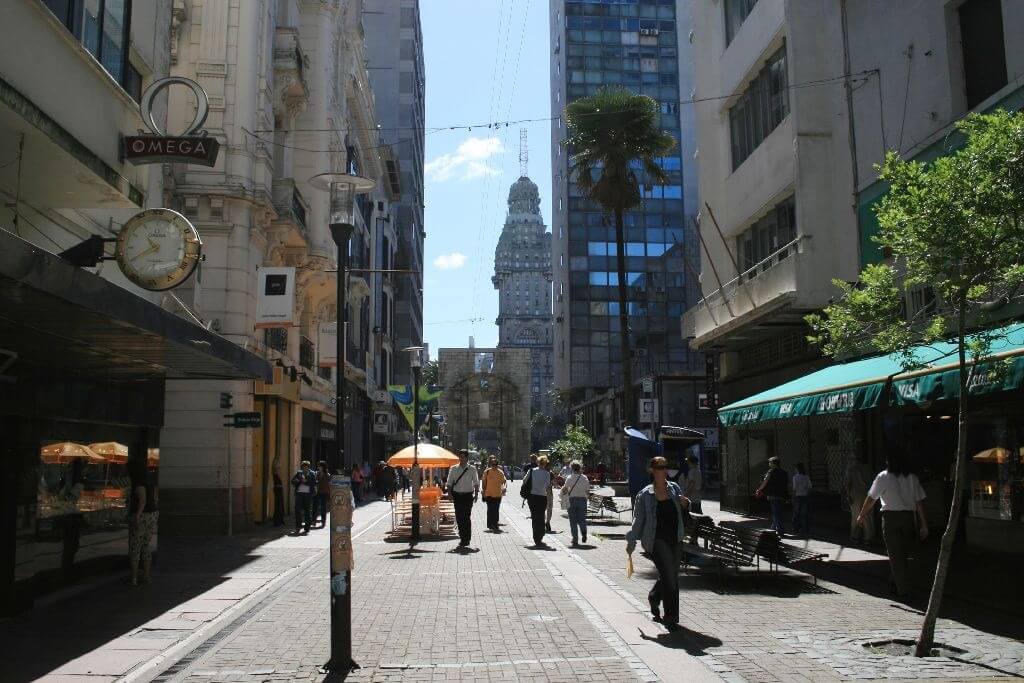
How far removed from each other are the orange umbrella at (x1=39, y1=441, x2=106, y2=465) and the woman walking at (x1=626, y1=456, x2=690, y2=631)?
7.52 meters

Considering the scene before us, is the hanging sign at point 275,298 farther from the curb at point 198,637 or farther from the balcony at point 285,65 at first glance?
the curb at point 198,637

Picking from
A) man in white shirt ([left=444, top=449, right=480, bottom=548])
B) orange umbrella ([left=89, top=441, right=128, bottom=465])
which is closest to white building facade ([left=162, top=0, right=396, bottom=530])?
man in white shirt ([left=444, top=449, right=480, bottom=548])

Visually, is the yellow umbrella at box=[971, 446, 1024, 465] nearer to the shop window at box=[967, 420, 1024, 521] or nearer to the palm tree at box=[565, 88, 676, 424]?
the shop window at box=[967, 420, 1024, 521]

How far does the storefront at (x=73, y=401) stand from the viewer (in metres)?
8.73

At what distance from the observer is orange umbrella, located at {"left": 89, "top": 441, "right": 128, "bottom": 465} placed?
13539mm

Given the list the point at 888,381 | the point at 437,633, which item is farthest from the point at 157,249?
the point at 888,381

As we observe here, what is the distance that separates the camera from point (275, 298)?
22.5 metres

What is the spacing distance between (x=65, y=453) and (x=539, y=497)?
9.20 meters

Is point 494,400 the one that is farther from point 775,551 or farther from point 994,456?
point 775,551

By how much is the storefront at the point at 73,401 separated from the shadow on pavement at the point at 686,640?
6.10m

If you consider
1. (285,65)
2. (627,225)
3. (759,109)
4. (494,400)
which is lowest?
(494,400)

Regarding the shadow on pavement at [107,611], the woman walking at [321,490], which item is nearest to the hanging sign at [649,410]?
the woman walking at [321,490]

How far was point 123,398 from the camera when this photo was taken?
1443cm

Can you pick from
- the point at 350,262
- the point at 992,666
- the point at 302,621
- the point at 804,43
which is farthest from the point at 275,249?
the point at 992,666
